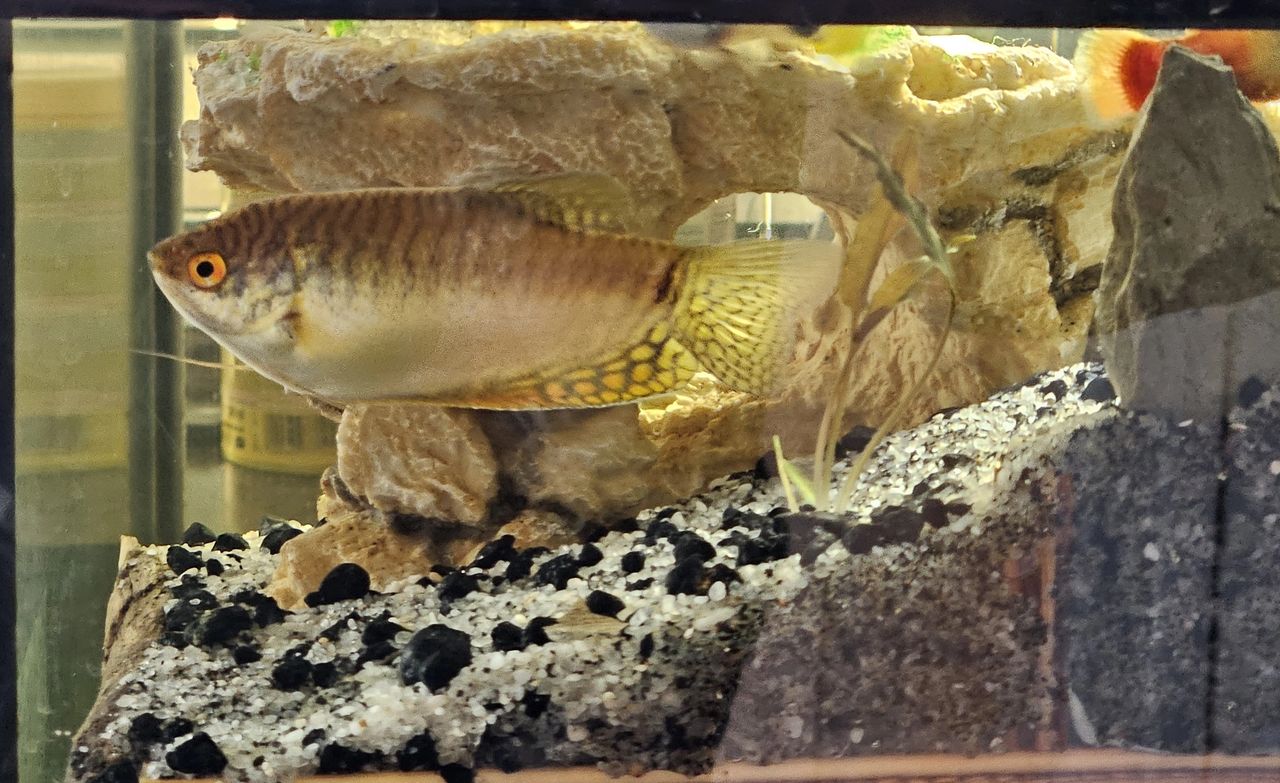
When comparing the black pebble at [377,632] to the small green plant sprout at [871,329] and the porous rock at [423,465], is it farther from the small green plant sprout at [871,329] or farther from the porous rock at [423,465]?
the small green plant sprout at [871,329]

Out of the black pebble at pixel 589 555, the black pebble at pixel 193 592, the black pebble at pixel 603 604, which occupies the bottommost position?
the black pebble at pixel 193 592

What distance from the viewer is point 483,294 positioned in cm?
97

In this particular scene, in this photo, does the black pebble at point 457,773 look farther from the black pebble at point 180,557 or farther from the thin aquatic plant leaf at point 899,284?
the thin aquatic plant leaf at point 899,284

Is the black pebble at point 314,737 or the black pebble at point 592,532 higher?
the black pebble at point 592,532

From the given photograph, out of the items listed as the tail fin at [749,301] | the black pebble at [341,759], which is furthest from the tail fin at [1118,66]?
the black pebble at [341,759]

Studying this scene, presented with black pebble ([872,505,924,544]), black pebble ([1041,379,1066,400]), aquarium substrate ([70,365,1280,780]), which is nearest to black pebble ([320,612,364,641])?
aquarium substrate ([70,365,1280,780])

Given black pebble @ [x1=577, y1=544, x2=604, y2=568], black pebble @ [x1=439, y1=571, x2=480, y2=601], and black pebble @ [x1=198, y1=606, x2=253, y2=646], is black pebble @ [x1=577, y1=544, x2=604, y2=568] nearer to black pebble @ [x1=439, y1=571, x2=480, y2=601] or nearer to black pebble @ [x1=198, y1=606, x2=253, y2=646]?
black pebble @ [x1=439, y1=571, x2=480, y2=601]

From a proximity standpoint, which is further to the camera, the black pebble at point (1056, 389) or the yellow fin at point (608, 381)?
the black pebble at point (1056, 389)

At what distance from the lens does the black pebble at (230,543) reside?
1018 mm

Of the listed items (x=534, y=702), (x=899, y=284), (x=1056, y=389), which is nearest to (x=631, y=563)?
(x=534, y=702)

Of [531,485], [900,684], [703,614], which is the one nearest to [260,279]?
[531,485]

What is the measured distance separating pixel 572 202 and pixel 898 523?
467mm

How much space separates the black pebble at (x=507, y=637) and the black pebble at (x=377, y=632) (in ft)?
0.31

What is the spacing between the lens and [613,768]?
3.36 ft
